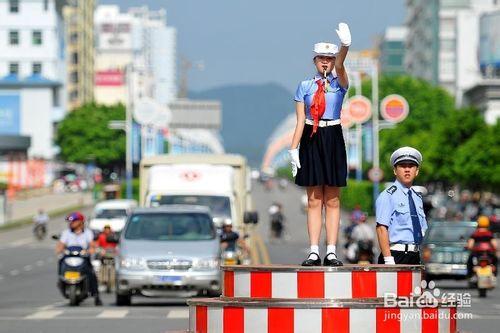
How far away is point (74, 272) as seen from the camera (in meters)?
26.7

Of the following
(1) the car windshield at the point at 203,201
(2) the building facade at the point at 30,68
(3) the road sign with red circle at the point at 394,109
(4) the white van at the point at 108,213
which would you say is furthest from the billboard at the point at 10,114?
(1) the car windshield at the point at 203,201

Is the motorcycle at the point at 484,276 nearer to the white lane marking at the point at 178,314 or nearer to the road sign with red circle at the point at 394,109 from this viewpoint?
the white lane marking at the point at 178,314

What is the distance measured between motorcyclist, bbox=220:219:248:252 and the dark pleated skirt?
14.8 m

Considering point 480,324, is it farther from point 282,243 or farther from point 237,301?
point 282,243

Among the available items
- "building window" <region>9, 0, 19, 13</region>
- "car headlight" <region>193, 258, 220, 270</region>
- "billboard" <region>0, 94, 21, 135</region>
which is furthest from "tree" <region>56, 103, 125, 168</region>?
"car headlight" <region>193, 258, 220, 270</region>

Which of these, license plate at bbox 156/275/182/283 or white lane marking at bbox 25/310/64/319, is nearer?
white lane marking at bbox 25/310/64/319

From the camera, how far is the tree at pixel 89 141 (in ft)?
536

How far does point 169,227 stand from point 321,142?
14.5 m

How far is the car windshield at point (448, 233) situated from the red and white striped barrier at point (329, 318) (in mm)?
25199

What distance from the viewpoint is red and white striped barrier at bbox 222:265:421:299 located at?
11750mm

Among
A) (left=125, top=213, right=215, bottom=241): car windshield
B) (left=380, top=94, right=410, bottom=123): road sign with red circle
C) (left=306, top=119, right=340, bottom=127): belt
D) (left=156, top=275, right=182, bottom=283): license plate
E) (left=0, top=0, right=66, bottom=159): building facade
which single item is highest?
(left=0, top=0, right=66, bottom=159): building facade

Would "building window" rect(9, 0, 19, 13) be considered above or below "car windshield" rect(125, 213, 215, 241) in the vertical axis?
above

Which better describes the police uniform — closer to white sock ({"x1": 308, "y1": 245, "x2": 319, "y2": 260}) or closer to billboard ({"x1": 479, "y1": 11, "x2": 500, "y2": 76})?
white sock ({"x1": 308, "y1": 245, "x2": 319, "y2": 260})

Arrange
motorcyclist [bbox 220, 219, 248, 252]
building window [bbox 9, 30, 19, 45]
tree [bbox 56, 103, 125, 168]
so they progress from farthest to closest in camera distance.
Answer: building window [bbox 9, 30, 19, 45] → tree [bbox 56, 103, 125, 168] → motorcyclist [bbox 220, 219, 248, 252]
